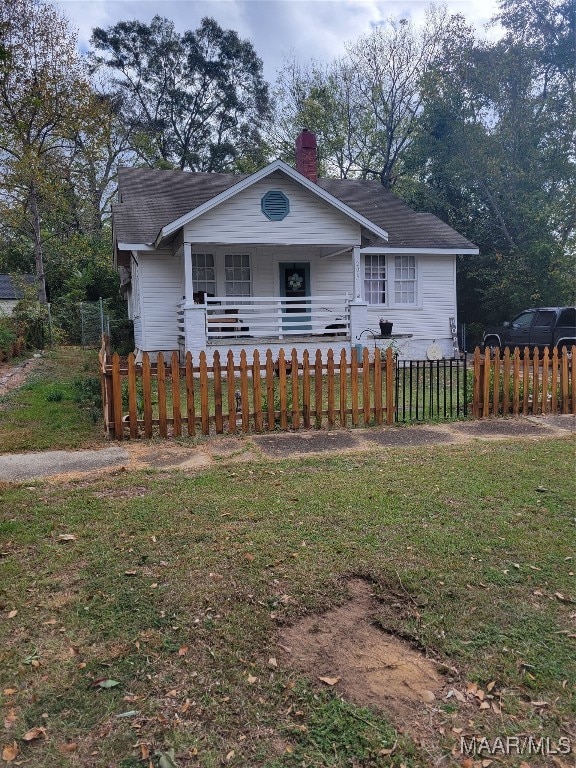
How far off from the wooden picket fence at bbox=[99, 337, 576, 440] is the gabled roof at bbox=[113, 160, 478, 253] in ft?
22.8

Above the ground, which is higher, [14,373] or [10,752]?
[14,373]

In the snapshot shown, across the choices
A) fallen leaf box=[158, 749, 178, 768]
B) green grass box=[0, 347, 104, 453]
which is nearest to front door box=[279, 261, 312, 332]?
green grass box=[0, 347, 104, 453]

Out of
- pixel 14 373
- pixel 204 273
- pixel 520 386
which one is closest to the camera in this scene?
pixel 520 386

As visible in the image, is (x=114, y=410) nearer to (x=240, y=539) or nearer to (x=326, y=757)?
(x=240, y=539)

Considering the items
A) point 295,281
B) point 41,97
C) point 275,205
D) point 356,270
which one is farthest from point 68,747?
point 41,97

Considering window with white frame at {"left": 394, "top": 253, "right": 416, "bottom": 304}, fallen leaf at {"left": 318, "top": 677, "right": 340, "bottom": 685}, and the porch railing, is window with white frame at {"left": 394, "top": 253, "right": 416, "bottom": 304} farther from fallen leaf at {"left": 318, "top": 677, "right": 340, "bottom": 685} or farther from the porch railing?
fallen leaf at {"left": 318, "top": 677, "right": 340, "bottom": 685}

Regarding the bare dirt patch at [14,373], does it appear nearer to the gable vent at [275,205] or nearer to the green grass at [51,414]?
the green grass at [51,414]

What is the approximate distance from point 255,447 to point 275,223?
9.43 m

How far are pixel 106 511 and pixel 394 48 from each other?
3457cm

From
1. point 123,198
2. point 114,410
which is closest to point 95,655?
point 114,410

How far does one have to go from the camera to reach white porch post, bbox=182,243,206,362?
14.6m

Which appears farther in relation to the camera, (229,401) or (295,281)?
(295,281)

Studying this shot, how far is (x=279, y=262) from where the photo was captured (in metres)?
17.8

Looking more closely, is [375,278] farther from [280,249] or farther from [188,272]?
[188,272]
